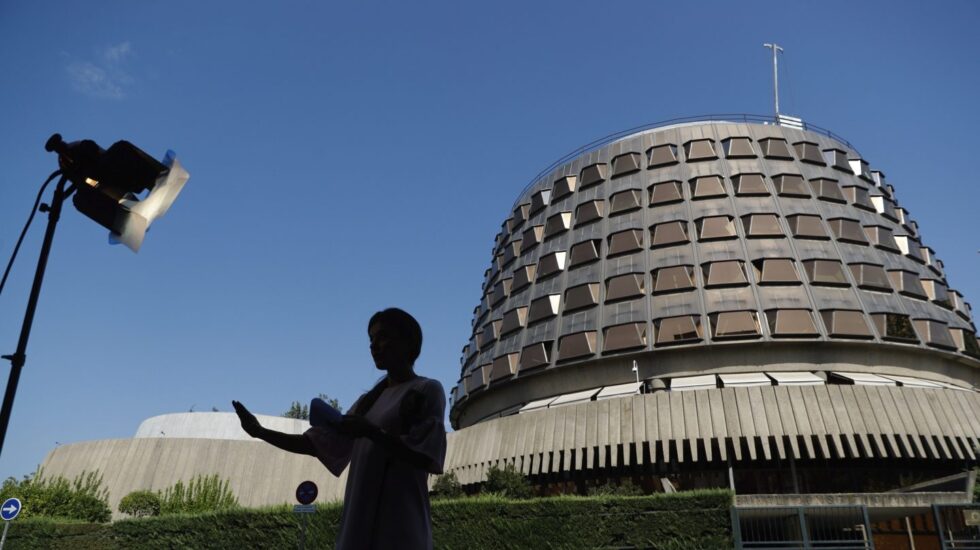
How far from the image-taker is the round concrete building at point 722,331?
33.2m

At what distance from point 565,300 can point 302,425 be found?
93.6ft

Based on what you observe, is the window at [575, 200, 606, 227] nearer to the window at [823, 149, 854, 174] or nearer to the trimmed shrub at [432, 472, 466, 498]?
the window at [823, 149, 854, 174]

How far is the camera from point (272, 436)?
14.0 feet

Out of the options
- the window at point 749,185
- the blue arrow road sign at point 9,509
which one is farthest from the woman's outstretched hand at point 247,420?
the window at point 749,185

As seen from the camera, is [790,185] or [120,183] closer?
[120,183]

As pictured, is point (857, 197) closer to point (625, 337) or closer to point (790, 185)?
point (790, 185)

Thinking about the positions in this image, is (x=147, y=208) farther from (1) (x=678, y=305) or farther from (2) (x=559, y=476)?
(1) (x=678, y=305)

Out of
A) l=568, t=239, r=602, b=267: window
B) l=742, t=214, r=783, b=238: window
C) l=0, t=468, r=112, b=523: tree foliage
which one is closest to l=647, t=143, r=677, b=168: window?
l=742, t=214, r=783, b=238: window

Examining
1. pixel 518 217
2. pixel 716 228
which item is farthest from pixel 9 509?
pixel 518 217

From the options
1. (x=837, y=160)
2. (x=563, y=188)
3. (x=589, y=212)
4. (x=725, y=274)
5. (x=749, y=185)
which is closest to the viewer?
(x=725, y=274)

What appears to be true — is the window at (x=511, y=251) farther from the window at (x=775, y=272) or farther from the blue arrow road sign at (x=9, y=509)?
the blue arrow road sign at (x=9, y=509)

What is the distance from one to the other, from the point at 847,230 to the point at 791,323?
35.5 feet

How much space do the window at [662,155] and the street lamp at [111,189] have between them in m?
47.0

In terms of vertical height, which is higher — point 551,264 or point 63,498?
point 551,264
